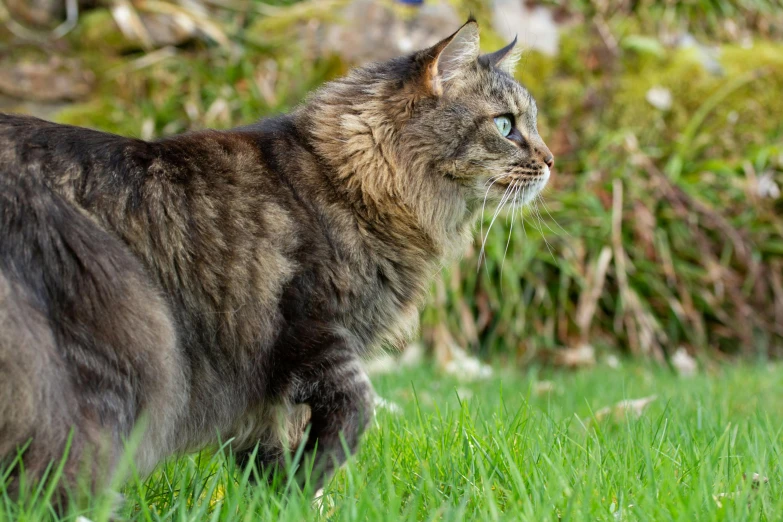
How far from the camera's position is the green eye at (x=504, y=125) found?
2613mm

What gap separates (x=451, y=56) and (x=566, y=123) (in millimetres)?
3491

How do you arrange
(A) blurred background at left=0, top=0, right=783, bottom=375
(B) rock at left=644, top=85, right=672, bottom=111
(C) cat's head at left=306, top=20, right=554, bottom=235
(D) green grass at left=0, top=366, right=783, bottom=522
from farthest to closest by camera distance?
1. (B) rock at left=644, top=85, right=672, bottom=111
2. (A) blurred background at left=0, top=0, right=783, bottom=375
3. (C) cat's head at left=306, top=20, right=554, bottom=235
4. (D) green grass at left=0, top=366, right=783, bottom=522

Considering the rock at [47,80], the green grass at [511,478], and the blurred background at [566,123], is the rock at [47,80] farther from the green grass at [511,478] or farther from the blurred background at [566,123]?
the green grass at [511,478]

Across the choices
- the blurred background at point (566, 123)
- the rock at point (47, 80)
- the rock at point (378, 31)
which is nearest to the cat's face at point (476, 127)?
the blurred background at point (566, 123)

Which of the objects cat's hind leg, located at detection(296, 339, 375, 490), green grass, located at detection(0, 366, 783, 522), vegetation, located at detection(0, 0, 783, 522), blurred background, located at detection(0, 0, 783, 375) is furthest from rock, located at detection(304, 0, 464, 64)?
cat's hind leg, located at detection(296, 339, 375, 490)

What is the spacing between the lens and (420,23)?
5727 millimetres

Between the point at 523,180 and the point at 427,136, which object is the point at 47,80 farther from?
the point at 523,180

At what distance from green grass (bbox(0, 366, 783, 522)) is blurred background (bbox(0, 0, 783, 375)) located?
236 cm

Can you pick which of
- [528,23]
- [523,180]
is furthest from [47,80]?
[523,180]

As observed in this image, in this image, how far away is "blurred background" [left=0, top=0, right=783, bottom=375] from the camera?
16.8 ft

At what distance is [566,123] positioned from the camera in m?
5.85

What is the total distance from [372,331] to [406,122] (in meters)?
0.65

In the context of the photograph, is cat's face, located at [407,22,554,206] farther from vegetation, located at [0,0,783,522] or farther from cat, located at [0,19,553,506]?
vegetation, located at [0,0,783,522]

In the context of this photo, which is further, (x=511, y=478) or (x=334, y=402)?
(x=334, y=402)
